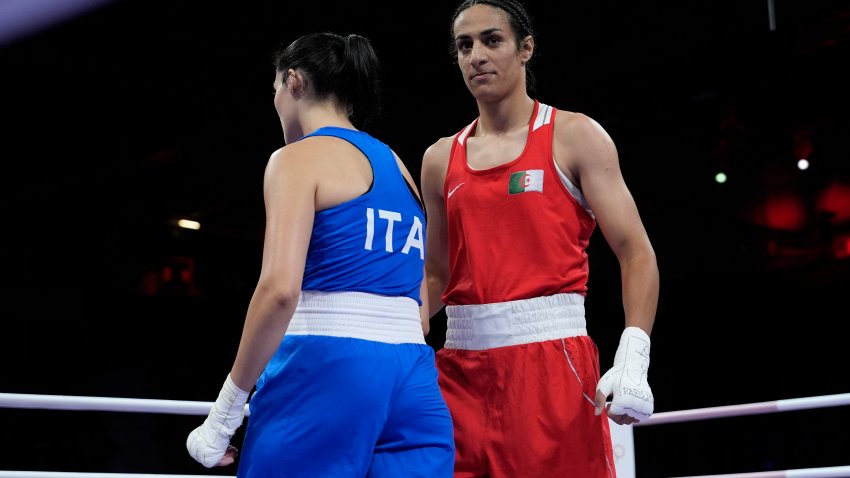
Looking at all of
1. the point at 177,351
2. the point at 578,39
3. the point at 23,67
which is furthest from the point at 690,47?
the point at 177,351

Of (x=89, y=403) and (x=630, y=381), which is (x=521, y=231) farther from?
(x=89, y=403)

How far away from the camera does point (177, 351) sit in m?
7.35

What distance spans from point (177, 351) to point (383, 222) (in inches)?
244

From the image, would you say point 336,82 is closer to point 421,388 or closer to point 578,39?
point 421,388

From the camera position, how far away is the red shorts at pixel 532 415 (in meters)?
1.77

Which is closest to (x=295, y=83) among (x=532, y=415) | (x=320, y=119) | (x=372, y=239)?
(x=320, y=119)

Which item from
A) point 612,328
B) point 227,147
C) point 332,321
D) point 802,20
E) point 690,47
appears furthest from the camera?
point 612,328

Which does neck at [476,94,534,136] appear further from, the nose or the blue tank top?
the blue tank top

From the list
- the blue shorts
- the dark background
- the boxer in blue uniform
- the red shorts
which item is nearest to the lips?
the boxer in blue uniform

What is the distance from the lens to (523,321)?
185 centimetres

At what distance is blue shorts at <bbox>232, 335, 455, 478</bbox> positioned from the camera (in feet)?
4.58

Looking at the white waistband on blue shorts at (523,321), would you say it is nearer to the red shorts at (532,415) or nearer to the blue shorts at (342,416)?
the red shorts at (532,415)

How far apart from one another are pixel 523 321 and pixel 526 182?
0.29 meters

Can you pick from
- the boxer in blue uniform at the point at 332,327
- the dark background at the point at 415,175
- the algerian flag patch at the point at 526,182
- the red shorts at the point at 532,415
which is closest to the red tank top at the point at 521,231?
the algerian flag patch at the point at 526,182
